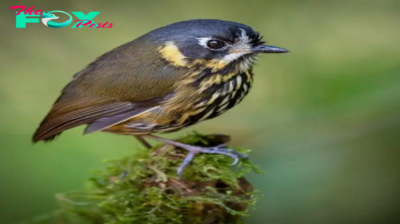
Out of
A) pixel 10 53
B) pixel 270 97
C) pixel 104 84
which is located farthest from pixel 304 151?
pixel 10 53

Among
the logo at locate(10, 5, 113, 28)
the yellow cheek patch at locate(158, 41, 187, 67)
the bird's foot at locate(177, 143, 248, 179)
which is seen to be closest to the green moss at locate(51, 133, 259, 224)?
the bird's foot at locate(177, 143, 248, 179)

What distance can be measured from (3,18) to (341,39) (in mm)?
2661

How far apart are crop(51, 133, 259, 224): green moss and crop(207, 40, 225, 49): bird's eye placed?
1.68 feet

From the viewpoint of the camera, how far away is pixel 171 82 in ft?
8.22

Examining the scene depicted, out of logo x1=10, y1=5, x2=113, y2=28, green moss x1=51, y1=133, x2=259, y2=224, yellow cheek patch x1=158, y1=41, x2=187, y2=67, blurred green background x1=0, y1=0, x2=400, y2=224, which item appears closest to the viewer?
green moss x1=51, y1=133, x2=259, y2=224

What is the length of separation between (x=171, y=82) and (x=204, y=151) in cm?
36

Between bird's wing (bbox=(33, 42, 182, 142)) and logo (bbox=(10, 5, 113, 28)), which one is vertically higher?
logo (bbox=(10, 5, 113, 28))

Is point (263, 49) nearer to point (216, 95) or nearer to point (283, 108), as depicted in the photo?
point (216, 95)

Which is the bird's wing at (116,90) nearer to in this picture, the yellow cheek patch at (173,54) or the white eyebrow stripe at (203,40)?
the yellow cheek patch at (173,54)

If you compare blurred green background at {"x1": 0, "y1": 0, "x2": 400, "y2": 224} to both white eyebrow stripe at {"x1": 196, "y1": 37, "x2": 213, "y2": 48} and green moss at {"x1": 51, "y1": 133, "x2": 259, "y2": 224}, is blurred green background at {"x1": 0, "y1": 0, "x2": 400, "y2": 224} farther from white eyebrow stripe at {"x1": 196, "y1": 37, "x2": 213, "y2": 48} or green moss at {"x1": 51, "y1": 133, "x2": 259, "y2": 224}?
white eyebrow stripe at {"x1": 196, "y1": 37, "x2": 213, "y2": 48}

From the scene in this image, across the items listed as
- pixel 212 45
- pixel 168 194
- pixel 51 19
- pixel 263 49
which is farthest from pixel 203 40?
pixel 51 19

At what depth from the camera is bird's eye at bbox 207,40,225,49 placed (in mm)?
2432

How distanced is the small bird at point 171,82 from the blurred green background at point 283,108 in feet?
1.47

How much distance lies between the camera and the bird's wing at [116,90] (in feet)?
8.30
